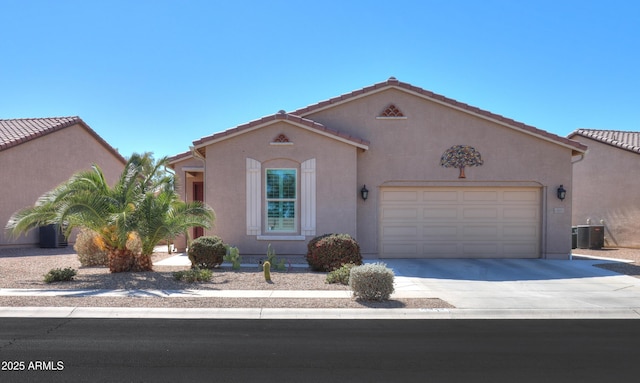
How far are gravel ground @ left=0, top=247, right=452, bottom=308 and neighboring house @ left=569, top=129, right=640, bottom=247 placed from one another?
1485cm

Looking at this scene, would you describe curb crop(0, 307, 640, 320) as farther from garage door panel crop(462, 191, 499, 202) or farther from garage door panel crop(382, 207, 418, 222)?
garage door panel crop(462, 191, 499, 202)

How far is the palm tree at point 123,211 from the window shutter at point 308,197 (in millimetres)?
2944

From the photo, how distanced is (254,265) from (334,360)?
7.69 meters

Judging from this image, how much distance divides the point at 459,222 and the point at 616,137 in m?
11.7

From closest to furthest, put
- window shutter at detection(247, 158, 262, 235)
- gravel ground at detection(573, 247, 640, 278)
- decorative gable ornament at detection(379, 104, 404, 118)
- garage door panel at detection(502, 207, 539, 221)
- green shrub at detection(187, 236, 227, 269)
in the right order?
green shrub at detection(187, 236, 227, 269)
gravel ground at detection(573, 247, 640, 278)
window shutter at detection(247, 158, 262, 235)
decorative gable ornament at detection(379, 104, 404, 118)
garage door panel at detection(502, 207, 539, 221)

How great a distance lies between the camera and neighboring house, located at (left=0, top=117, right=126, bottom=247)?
1784cm

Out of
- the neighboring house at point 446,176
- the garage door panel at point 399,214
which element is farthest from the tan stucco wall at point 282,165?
the garage door panel at point 399,214

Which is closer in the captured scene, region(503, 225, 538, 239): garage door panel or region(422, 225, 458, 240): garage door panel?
region(422, 225, 458, 240): garage door panel

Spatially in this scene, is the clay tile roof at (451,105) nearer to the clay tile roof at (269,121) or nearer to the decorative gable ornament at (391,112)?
the decorative gable ornament at (391,112)

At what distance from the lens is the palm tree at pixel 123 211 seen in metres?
10.6

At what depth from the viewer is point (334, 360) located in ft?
18.1

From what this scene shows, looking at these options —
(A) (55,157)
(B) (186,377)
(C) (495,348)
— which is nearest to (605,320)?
(C) (495,348)

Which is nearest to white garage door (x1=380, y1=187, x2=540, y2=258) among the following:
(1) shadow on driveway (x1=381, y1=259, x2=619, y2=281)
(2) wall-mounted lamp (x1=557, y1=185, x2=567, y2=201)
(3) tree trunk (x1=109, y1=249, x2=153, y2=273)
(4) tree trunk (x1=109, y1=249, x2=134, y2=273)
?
(1) shadow on driveway (x1=381, y1=259, x2=619, y2=281)

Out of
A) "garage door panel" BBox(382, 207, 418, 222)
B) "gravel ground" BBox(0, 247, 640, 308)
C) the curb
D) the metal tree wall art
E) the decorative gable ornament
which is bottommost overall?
the curb
